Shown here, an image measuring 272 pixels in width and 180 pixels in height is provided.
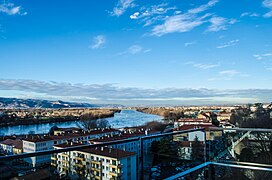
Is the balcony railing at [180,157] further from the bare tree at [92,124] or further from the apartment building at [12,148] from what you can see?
the bare tree at [92,124]

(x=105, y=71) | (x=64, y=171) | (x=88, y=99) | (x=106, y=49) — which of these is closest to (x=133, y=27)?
(x=106, y=49)

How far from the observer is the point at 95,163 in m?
1.66

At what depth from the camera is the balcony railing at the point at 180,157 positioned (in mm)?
1439

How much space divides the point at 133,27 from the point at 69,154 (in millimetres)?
10995

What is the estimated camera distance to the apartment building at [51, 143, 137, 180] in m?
1.53

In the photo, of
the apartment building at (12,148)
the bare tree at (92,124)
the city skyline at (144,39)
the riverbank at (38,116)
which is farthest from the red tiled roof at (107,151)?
the bare tree at (92,124)

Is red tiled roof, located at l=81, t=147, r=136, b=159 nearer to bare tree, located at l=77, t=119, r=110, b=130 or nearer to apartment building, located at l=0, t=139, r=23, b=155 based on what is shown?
apartment building, located at l=0, t=139, r=23, b=155

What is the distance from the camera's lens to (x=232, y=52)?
12.8 meters

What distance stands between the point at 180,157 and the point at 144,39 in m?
10.8

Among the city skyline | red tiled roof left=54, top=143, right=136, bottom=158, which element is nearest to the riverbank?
the city skyline

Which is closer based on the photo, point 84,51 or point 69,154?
point 69,154

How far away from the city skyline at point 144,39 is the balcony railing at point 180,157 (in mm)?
6844

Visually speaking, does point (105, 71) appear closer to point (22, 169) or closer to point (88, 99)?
point (22, 169)

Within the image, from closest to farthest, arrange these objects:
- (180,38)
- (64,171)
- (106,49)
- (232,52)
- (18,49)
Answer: (64,171) < (180,38) < (232,52) < (106,49) < (18,49)
